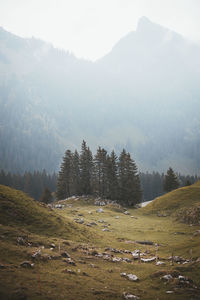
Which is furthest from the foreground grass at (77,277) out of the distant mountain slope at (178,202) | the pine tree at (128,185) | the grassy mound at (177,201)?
the pine tree at (128,185)

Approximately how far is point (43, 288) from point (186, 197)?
194ft

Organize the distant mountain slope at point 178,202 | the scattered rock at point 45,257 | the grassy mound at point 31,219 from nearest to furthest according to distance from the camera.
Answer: the scattered rock at point 45,257, the grassy mound at point 31,219, the distant mountain slope at point 178,202

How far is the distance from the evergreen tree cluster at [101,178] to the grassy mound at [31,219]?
160 feet

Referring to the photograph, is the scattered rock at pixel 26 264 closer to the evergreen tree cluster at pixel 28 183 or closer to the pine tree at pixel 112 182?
the pine tree at pixel 112 182

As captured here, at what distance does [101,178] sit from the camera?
77.4 meters

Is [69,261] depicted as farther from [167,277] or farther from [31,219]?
[31,219]

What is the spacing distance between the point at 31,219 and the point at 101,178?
178 feet

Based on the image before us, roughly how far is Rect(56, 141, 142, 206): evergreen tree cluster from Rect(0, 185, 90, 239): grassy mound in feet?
160

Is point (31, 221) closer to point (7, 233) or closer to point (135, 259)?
point (7, 233)

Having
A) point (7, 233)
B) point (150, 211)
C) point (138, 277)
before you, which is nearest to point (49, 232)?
point (7, 233)

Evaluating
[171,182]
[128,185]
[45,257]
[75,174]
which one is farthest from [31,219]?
[171,182]

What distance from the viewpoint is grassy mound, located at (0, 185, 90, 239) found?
22.3m

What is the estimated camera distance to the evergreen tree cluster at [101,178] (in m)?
75.3

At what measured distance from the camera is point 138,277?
14094 mm
